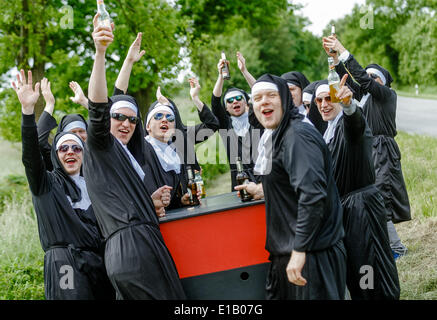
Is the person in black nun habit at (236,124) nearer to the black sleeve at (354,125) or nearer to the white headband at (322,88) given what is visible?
the white headband at (322,88)

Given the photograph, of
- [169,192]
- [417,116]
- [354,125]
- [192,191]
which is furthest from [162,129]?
[417,116]

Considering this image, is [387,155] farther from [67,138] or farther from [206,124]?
[67,138]

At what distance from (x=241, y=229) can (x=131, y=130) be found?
4.14ft

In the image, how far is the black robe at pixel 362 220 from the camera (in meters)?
4.17

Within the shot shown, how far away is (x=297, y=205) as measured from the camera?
3.34m

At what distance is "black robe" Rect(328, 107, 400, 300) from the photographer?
13.7ft

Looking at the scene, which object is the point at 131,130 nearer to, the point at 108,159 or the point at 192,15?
the point at 108,159

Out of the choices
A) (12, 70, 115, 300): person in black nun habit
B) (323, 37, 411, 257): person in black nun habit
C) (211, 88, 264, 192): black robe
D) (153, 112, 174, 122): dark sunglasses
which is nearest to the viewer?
(12, 70, 115, 300): person in black nun habit

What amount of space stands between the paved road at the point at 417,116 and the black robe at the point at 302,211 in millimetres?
13059

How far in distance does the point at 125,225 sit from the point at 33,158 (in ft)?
3.55

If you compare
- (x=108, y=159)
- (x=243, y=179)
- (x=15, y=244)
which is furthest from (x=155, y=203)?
(x=15, y=244)

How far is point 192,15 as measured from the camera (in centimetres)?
1723

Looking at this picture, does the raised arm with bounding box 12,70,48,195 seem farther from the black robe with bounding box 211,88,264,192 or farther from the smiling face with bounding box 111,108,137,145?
the black robe with bounding box 211,88,264,192

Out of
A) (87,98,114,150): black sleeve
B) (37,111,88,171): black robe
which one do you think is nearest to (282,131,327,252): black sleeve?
(87,98,114,150): black sleeve
